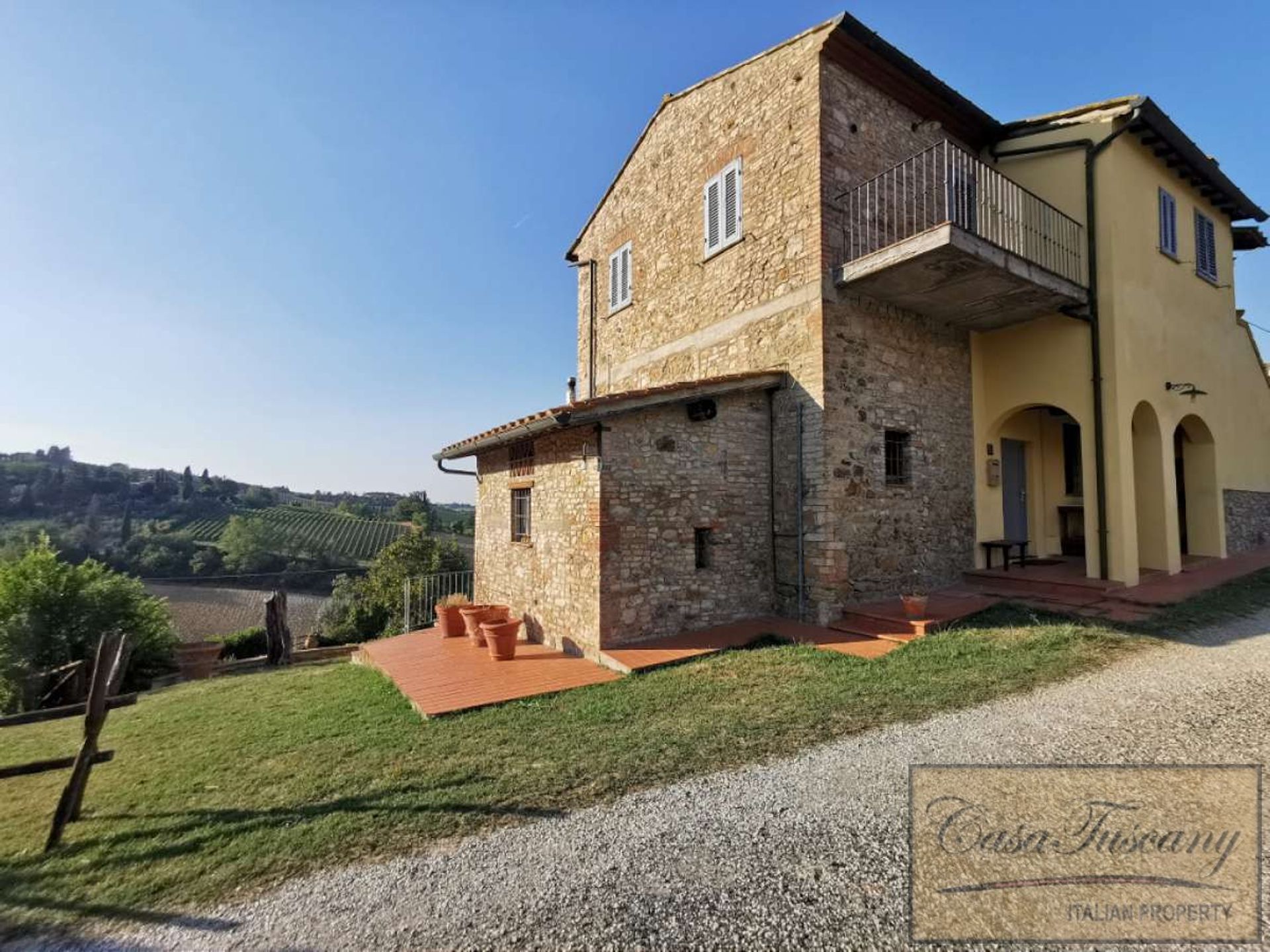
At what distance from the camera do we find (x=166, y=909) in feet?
9.61

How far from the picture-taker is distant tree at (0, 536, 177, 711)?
11200mm

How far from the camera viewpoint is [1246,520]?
43.3 feet

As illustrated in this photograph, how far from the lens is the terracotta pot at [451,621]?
9.80 m

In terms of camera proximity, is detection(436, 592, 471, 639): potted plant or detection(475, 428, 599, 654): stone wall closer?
detection(475, 428, 599, 654): stone wall

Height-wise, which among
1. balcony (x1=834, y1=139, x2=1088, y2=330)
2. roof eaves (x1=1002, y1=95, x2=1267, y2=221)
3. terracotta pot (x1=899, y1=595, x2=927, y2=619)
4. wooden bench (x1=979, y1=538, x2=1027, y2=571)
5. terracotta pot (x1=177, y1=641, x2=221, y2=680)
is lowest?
terracotta pot (x1=177, y1=641, x2=221, y2=680)

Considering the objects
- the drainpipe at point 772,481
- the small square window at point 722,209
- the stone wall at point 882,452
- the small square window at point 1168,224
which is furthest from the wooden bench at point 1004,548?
the small square window at point 722,209

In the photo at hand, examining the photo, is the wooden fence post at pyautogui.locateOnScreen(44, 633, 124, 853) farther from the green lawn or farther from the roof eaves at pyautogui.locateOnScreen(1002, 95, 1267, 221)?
the roof eaves at pyautogui.locateOnScreen(1002, 95, 1267, 221)

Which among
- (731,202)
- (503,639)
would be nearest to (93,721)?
(503,639)

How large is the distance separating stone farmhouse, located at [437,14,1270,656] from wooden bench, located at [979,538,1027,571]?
202 millimetres

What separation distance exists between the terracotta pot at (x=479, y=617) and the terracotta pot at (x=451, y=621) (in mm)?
489

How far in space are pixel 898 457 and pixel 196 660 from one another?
15.5m

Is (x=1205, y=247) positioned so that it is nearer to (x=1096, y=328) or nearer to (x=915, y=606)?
(x=1096, y=328)

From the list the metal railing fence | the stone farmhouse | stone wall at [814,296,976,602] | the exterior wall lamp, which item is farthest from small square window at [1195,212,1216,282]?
the metal railing fence

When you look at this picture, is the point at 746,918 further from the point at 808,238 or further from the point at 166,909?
the point at 808,238
